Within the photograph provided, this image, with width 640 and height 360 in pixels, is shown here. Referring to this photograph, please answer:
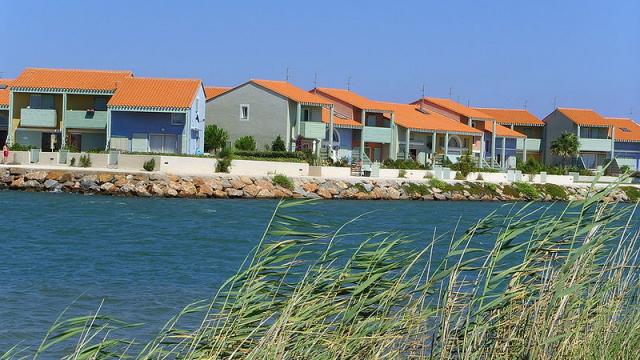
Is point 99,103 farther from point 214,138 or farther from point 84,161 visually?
point 84,161

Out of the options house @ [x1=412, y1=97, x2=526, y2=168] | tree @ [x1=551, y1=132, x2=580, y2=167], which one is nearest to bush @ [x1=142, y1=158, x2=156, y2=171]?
house @ [x1=412, y1=97, x2=526, y2=168]

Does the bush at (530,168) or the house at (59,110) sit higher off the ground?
the house at (59,110)

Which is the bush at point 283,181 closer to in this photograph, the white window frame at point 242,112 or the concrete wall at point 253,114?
the concrete wall at point 253,114

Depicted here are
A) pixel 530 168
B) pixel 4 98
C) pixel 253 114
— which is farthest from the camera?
pixel 530 168

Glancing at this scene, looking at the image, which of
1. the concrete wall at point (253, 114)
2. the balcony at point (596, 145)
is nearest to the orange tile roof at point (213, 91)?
the concrete wall at point (253, 114)

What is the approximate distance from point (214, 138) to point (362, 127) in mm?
11170

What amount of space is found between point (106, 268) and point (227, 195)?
86.5 ft

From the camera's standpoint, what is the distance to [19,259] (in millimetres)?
23734

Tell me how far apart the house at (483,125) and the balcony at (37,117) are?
110 ft

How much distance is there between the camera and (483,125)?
274 feet

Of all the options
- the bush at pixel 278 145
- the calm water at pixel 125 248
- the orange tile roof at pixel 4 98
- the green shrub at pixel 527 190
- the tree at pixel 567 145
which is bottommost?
the calm water at pixel 125 248

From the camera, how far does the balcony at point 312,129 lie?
63031mm

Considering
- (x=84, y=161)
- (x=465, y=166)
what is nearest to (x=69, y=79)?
(x=84, y=161)

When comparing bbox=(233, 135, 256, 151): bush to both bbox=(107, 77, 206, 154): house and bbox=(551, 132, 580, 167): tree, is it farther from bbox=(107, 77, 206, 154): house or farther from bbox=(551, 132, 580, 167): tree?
bbox=(551, 132, 580, 167): tree
